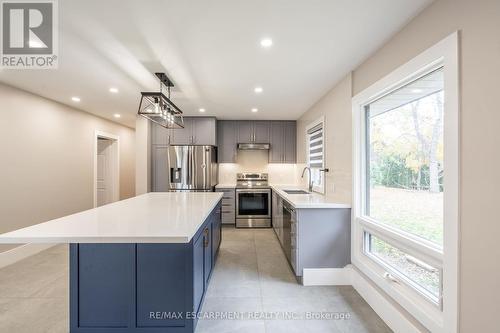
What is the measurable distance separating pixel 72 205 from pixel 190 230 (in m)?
4.04

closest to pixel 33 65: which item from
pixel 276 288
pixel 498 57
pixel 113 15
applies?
pixel 113 15

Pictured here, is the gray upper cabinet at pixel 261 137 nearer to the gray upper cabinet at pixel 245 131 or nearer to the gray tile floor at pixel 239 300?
the gray upper cabinet at pixel 245 131

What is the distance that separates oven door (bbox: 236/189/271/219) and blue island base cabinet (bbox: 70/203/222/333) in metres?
3.32

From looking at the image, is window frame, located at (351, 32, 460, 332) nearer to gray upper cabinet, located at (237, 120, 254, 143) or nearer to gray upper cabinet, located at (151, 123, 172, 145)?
gray upper cabinet, located at (237, 120, 254, 143)

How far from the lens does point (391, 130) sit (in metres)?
2.13

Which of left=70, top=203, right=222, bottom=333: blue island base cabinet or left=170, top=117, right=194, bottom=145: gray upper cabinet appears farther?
left=170, top=117, right=194, bottom=145: gray upper cabinet

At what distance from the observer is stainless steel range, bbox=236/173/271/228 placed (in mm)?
5012

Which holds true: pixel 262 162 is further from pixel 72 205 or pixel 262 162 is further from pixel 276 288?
pixel 72 205

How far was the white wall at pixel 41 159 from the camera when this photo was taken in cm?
319

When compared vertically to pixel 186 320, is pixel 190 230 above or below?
above

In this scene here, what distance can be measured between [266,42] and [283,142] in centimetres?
358

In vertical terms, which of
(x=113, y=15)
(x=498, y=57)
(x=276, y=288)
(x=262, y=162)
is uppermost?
(x=113, y=15)

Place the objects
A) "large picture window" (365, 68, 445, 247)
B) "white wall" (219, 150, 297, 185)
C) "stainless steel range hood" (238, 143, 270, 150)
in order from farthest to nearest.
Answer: "white wall" (219, 150, 297, 185) < "stainless steel range hood" (238, 143, 270, 150) < "large picture window" (365, 68, 445, 247)
